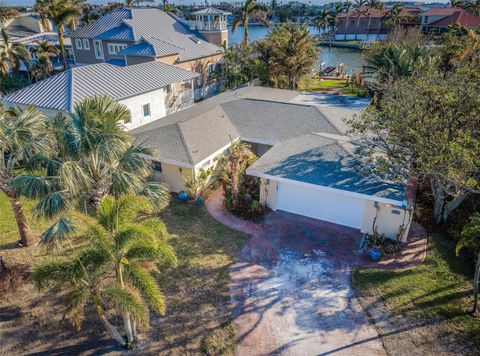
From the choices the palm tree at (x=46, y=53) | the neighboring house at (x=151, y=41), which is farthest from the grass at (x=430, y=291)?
the palm tree at (x=46, y=53)

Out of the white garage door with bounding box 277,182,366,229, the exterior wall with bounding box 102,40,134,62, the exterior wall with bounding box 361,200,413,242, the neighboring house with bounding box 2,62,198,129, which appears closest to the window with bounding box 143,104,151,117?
the neighboring house with bounding box 2,62,198,129

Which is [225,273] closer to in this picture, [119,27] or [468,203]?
[468,203]

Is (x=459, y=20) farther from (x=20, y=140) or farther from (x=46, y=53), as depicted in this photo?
(x=20, y=140)

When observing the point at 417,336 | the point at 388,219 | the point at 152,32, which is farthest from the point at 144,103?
the point at 417,336

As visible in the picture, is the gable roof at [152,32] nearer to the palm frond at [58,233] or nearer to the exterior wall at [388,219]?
the exterior wall at [388,219]

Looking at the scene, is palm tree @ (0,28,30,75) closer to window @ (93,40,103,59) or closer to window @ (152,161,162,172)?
window @ (93,40,103,59)

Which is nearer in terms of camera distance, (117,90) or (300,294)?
(300,294)

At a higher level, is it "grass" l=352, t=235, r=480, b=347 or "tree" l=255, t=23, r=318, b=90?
"tree" l=255, t=23, r=318, b=90
